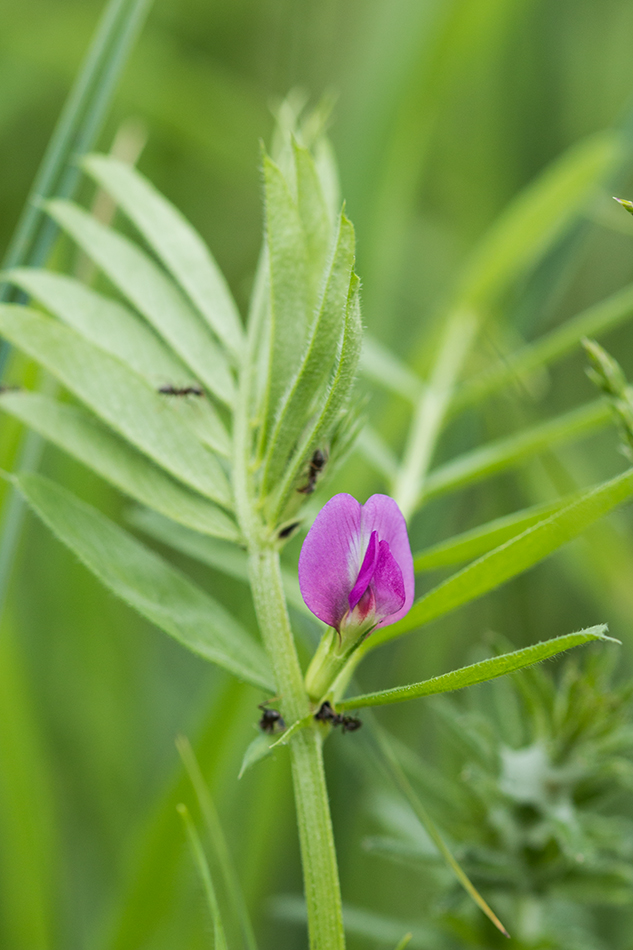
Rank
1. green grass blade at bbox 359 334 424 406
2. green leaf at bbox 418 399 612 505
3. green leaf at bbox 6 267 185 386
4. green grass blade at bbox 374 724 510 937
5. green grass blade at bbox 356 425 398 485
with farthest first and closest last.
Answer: green grass blade at bbox 359 334 424 406 → green grass blade at bbox 356 425 398 485 → green leaf at bbox 418 399 612 505 → green leaf at bbox 6 267 185 386 → green grass blade at bbox 374 724 510 937

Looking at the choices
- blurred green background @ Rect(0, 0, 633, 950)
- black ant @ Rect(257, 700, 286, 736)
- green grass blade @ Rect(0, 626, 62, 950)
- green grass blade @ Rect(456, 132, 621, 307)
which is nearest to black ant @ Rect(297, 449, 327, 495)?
black ant @ Rect(257, 700, 286, 736)

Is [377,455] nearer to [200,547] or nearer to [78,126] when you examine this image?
[200,547]

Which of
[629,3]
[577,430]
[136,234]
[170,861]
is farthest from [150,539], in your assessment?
[629,3]

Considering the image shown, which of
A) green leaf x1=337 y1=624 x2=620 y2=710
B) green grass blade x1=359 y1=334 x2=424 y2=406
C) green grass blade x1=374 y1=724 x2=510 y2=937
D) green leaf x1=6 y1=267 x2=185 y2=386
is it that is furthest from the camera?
green grass blade x1=359 y1=334 x2=424 y2=406

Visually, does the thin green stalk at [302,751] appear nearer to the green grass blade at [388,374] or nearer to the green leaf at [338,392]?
the green leaf at [338,392]

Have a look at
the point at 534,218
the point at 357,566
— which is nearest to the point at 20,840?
the point at 357,566

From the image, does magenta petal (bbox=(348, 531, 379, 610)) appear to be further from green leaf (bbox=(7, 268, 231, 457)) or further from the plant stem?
green leaf (bbox=(7, 268, 231, 457))
